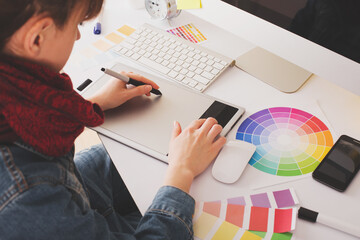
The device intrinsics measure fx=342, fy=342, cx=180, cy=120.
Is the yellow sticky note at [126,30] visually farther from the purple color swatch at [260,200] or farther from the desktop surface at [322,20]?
the purple color swatch at [260,200]

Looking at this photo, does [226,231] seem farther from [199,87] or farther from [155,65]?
[155,65]

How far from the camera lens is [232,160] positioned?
72 cm

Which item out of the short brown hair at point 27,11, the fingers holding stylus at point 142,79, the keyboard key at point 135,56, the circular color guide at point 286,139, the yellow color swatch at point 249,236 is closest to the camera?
the short brown hair at point 27,11

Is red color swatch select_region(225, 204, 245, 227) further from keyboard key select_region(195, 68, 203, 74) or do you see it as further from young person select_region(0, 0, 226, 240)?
keyboard key select_region(195, 68, 203, 74)

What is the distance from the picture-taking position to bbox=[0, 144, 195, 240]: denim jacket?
496 millimetres

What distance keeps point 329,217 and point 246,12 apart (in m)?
0.52

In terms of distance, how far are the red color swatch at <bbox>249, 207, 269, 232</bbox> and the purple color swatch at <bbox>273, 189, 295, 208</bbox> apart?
0.10ft

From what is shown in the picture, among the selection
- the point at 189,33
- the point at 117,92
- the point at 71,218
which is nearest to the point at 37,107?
the point at 71,218

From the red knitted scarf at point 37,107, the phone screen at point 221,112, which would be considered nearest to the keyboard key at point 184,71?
the phone screen at point 221,112

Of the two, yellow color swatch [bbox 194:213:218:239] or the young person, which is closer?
the young person

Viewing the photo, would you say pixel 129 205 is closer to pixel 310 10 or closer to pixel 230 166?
pixel 230 166

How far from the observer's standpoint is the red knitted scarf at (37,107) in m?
0.52

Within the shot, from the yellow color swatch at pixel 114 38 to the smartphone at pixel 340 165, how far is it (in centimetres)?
66

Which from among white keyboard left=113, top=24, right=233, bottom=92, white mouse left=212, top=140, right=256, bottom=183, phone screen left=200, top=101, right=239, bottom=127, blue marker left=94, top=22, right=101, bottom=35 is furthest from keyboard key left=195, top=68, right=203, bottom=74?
blue marker left=94, top=22, right=101, bottom=35
